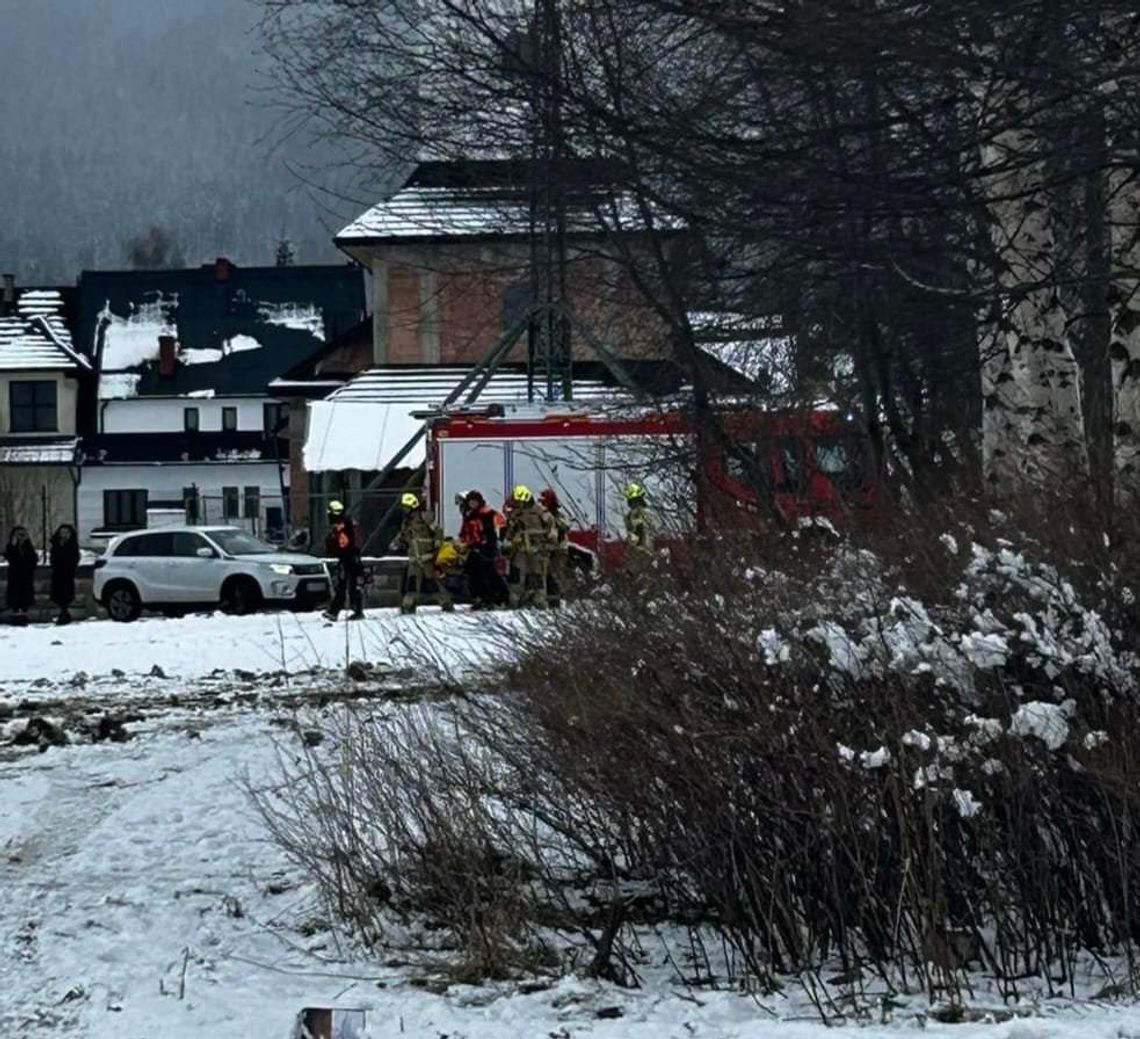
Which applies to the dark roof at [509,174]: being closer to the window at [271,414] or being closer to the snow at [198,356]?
the window at [271,414]

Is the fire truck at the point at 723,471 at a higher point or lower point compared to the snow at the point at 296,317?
lower

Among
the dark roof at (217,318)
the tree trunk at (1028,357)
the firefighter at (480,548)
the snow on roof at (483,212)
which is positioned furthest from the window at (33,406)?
the tree trunk at (1028,357)

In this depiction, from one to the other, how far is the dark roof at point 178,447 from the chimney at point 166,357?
260 cm

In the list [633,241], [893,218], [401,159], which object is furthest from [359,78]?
[893,218]

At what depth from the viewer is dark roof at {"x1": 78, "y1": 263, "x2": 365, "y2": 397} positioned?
7225cm

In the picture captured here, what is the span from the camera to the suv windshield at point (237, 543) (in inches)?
1259

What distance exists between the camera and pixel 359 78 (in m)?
12.9

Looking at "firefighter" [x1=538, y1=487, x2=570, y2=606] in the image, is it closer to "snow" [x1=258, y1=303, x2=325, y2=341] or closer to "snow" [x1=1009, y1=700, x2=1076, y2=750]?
"snow" [x1=1009, y1=700, x2=1076, y2=750]

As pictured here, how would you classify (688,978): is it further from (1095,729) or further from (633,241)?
(633,241)

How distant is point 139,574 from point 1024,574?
84.7 ft

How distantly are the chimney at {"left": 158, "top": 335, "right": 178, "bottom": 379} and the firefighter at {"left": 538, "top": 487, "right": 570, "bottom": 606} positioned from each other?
165ft

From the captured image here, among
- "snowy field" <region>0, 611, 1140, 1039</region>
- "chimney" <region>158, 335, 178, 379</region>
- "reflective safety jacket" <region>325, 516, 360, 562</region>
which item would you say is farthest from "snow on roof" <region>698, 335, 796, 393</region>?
"chimney" <region>158, 335, 178, 379</region>

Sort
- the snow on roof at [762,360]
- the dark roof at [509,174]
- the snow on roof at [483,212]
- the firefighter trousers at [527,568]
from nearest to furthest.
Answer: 1. the dark roof at [509,174]
2. the snow on roof at [483,212]
3. the snow on roof at [762,360]
4. the firefighter trousers at [527,568]

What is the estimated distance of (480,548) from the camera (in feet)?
85.8
